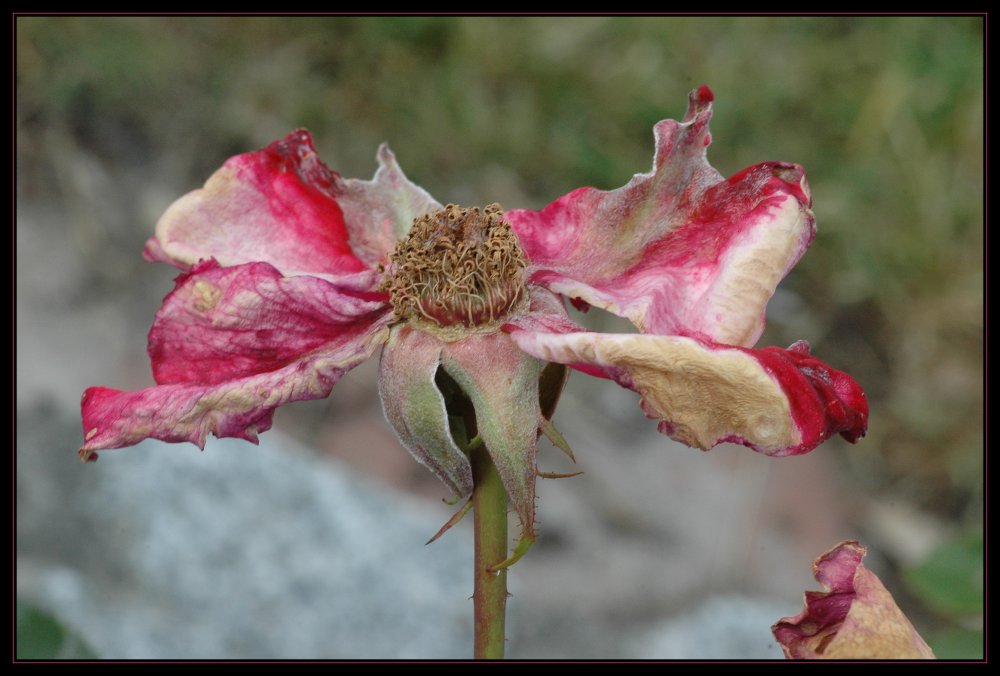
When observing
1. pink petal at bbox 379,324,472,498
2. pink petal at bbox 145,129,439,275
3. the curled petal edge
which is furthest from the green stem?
pink petal at bbox 145,129,439,275

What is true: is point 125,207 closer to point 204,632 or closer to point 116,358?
point 116,358

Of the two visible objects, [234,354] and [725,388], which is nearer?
[725,388]

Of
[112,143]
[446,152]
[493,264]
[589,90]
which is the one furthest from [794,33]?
[493,264]

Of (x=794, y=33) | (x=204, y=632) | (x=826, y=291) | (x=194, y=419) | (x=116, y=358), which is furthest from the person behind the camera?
(x=794, y=33)

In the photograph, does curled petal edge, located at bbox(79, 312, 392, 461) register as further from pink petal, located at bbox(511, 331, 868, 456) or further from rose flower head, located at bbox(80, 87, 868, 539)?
pink petal, located at bbox(511, 331, 868, 456)

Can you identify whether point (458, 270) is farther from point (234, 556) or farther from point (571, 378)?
point (571, 378)

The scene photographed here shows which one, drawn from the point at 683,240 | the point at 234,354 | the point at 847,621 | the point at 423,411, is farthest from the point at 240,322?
the point at 847,621

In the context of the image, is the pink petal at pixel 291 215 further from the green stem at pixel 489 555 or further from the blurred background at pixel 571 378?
the blurred background at pixel 571 378
